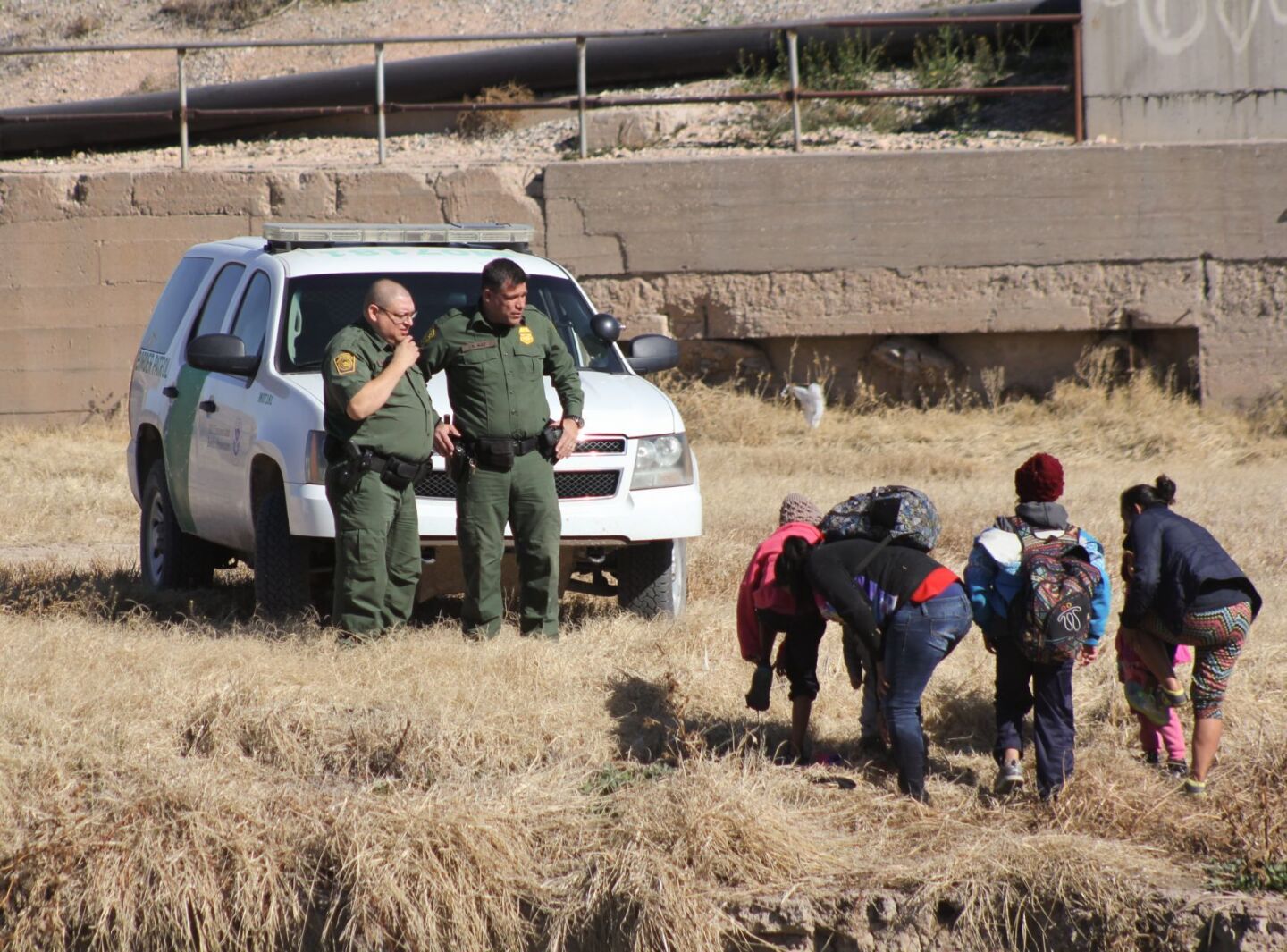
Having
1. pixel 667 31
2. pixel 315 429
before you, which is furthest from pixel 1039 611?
pixel 667 31

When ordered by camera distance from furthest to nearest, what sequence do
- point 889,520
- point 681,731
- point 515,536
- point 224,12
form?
point 224,12 → point 515,536 → point 681,731 → point 889,520

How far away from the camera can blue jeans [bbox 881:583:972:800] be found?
4.89 metres

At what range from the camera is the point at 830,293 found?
13594 millimetres

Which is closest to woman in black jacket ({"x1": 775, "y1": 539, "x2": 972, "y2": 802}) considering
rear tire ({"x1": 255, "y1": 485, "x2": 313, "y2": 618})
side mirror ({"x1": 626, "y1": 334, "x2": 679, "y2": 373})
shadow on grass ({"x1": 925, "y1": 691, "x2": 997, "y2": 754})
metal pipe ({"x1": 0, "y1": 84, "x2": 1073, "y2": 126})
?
shadow on grass ({"x1": 925, "y1": 691, "x2": 997, "y2": 754})

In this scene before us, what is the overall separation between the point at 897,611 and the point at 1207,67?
34.7 ft

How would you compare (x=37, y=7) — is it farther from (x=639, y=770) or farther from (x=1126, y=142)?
(x=639, y=770)

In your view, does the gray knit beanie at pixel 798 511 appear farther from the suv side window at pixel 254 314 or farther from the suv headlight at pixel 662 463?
the suv side window at pixel 254 314

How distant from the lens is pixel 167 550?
26.3ft

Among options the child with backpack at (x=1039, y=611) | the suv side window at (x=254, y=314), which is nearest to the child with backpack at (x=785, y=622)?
the child with backpack at (x=1039, y=611)

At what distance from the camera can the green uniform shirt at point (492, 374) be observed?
20.7ft

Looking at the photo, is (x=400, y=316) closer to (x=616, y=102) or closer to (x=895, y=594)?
(x=895, y=594)

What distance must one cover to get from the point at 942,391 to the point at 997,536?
9134mm

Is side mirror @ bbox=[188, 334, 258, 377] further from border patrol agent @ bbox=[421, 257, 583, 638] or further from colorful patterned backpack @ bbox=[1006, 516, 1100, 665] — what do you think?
colorful patterned backpack @ bbox=[1006, 516, 1100, 665]

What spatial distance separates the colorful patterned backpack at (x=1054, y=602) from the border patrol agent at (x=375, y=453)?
8.44 ft
